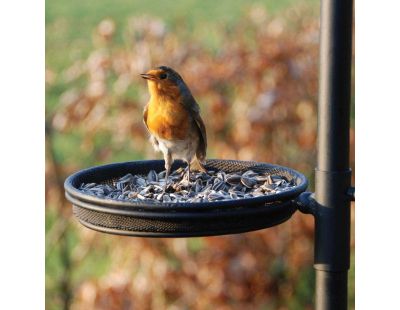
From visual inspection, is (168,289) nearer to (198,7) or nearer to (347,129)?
(347,129)

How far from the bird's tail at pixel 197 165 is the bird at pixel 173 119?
31 millimetres

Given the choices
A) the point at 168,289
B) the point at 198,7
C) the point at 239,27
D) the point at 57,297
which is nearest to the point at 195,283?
the point at 168,289

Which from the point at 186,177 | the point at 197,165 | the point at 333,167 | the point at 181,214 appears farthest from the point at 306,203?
the point at 197,165

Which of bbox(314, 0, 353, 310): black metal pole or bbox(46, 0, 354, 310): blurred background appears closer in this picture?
bbox(314, 0, 353, 310): black metal pole

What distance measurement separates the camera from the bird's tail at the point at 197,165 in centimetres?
283

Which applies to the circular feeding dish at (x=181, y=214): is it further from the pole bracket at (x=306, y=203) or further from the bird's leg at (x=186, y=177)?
the bird's leg at (x=186, y=177)

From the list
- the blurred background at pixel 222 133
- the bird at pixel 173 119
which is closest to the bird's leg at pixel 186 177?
the bird at pixel 173 119

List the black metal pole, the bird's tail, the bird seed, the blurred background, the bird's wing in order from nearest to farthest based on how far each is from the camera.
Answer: the black metal pole < the bird seed < the bird's wing < the bird's tail < the blurred background

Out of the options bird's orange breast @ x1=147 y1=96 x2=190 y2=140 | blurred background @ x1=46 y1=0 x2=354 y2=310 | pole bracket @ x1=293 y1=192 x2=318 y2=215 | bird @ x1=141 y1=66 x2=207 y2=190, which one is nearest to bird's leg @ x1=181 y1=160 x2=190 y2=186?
bird @ x1=141 y1=66 x2=207 y2=190

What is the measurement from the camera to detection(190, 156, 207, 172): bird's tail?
2.83m

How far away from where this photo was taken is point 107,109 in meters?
3.75

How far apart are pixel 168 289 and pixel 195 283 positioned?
130mm

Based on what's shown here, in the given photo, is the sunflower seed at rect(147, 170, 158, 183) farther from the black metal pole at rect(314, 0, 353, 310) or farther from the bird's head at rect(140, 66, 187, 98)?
the black metal pole at rect(314, 0, 353, 310)

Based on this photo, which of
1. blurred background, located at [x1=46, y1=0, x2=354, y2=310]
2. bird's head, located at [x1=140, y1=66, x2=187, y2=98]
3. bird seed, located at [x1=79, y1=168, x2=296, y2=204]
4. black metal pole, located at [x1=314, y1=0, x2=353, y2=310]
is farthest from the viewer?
blurred background, located at [x1=46, y1=0, x2=354, y2=310]
